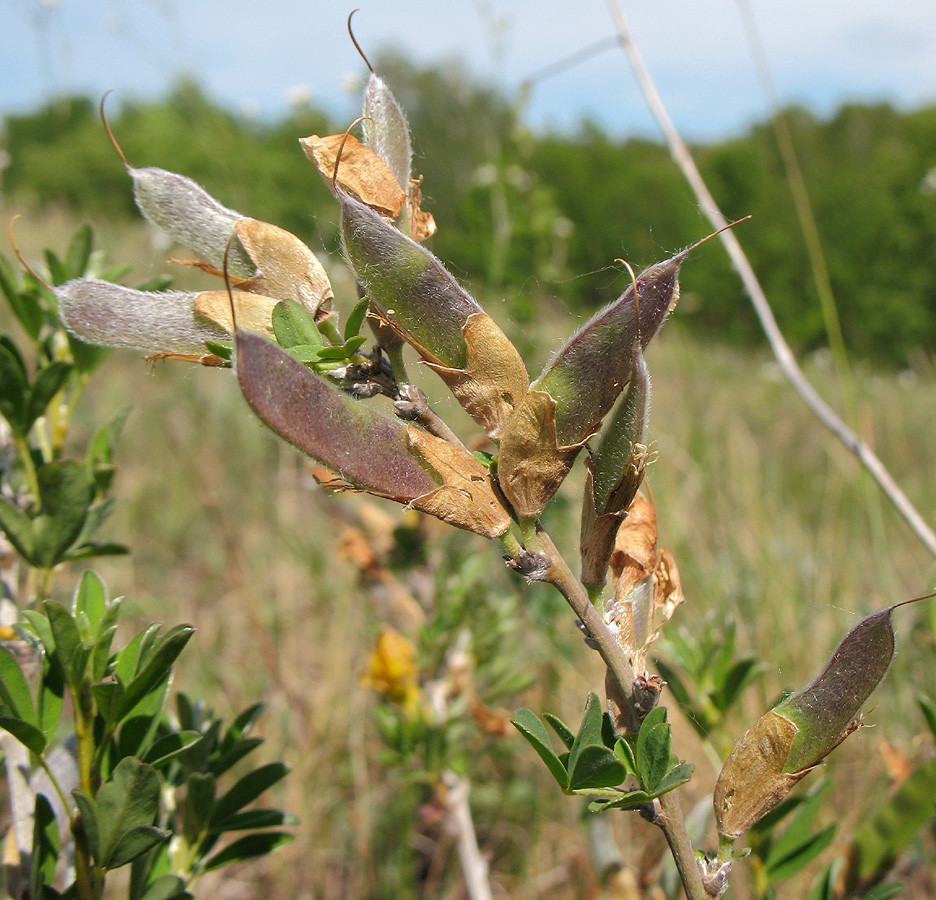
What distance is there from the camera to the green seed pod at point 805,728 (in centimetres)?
42

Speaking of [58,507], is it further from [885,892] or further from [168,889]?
[885,892]

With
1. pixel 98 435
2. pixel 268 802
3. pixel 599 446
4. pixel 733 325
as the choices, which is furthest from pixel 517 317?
pixel 733 325

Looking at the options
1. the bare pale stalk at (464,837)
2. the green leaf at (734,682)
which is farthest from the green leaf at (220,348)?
the bare pale stalk at (464,837)

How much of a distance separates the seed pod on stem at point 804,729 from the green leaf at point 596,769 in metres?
0.08

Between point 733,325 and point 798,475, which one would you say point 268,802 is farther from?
point 733,325

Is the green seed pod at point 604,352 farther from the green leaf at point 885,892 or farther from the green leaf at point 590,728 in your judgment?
the green leaf at point 885,892

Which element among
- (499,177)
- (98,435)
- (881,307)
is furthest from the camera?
(881,307)

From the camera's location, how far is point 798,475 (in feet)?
12.8

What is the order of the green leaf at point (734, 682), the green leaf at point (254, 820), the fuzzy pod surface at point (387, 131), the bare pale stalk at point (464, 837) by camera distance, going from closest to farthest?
the fuzzy pod surface at point (387, 131) → the green leaf at point (254, 820) → the green leaf at point (734, 682) → the bare pale stalk at point (464, 837)

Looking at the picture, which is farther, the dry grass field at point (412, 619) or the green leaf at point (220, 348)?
the dry grass field at point (412, 619)

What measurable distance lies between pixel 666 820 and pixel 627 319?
0.28 meters

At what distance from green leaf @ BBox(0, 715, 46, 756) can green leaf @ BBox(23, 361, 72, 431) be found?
0.96 ft

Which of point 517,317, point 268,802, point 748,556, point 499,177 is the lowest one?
point 268,802

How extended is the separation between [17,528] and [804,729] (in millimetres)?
567
